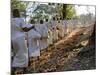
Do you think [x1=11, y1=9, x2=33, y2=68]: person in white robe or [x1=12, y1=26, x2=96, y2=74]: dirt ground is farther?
[x1=12, y1=26, x2=96, y2=74]: dirt ground

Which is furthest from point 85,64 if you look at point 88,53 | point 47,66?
point 47,66

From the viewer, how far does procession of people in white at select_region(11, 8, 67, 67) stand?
2.31 m

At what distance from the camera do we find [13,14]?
229 centimetres

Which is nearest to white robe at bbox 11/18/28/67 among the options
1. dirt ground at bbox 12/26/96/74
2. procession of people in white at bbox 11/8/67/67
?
procession of people in white at bbox 11/8/67/67

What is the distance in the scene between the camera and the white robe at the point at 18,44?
230cm

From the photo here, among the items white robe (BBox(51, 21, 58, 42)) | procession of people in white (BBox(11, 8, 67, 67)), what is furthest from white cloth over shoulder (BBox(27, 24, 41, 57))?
white robe (BBox(51, 21, 58, 42))

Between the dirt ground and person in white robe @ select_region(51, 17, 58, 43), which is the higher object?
person in white robe @ select_region(51, 17, 58, 43)

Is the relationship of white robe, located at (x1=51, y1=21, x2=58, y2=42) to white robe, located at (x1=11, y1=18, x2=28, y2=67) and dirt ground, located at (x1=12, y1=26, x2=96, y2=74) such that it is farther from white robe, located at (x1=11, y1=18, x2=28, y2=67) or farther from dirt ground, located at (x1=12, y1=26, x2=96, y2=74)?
white robe, located at (x1=11, y1=18, x2=28, y2=67)

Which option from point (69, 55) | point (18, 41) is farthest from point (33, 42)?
point (69, 55)

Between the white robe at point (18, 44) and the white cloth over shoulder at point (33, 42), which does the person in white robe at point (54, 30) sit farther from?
the white robe at point (18, 44)

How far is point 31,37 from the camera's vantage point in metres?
2.37

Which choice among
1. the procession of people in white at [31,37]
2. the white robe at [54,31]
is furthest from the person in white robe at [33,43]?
the white robe at [54,31]

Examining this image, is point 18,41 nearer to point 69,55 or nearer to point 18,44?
point 18,44
